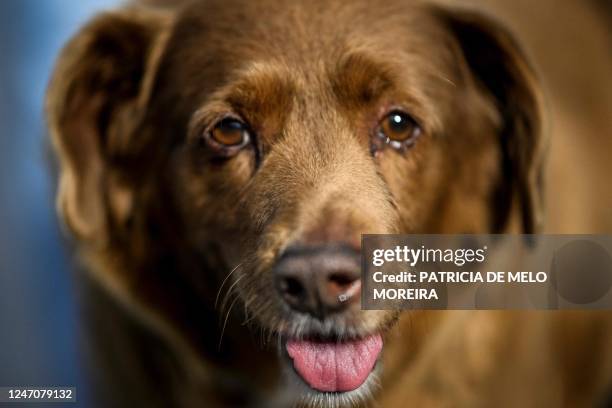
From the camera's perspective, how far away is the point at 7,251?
2139 millimetres

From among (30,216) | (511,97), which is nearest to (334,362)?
(511,97)

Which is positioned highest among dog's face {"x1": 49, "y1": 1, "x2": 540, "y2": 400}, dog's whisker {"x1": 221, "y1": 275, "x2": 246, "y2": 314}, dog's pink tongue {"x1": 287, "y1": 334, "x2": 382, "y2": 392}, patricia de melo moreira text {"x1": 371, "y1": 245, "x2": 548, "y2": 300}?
dog's face {"x1": 49, "y1": 1, "x2": 540, "y2": 400}

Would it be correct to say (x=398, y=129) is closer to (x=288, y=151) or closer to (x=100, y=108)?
(x=288, y=151)

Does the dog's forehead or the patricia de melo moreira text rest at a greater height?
the dog's forehead

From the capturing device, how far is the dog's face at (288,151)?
137 centimetres

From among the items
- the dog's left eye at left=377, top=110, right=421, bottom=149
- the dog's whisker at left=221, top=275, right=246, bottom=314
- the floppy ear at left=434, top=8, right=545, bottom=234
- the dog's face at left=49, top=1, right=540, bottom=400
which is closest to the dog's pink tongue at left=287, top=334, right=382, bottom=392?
the dog's face at left=49, top=1, right=540, bottom=400

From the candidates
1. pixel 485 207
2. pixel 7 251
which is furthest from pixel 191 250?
pixel 7 251

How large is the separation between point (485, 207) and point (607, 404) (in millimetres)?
868

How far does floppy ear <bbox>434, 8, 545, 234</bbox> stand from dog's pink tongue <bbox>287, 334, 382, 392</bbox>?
17.3 inches

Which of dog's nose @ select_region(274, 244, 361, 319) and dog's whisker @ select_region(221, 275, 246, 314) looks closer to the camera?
dog's nose @ select_region(274, 244, 361, 319)

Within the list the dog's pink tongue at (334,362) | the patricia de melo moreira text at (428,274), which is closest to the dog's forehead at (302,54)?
the patricia de melo moreira text at (428,274)

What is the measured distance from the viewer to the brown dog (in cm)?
140

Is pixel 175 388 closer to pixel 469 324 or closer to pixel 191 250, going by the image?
pixel 191 250

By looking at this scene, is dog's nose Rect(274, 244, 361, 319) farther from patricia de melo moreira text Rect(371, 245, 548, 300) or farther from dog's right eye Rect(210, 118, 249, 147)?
dog's right eye Rect(210, 118, 249, 147)
